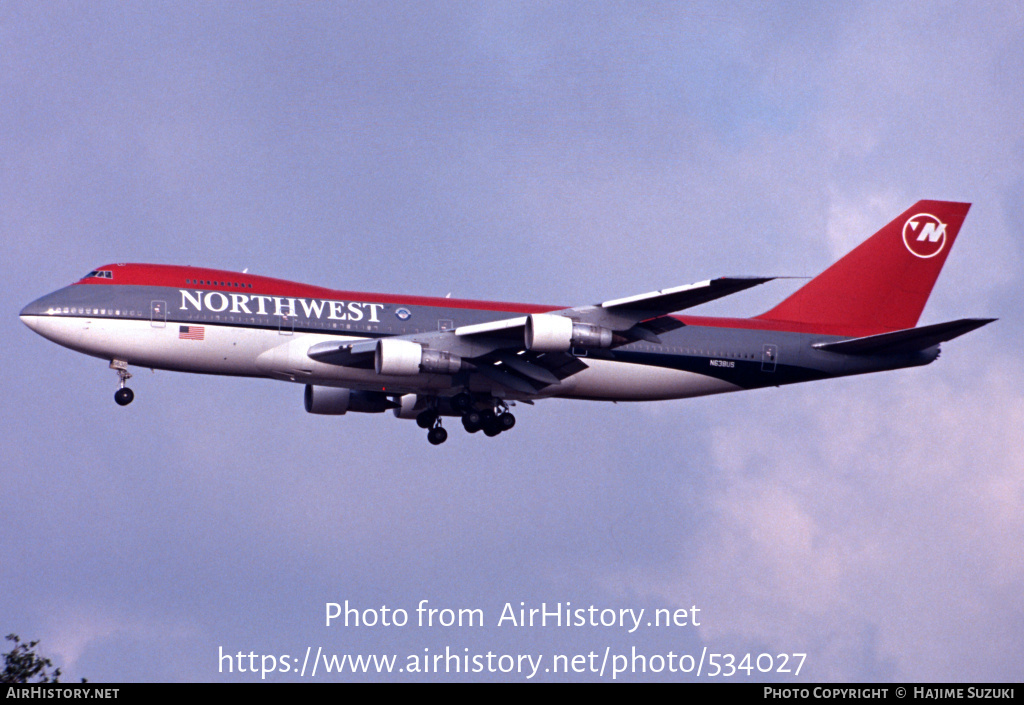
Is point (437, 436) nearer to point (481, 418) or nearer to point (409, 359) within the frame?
point (481, 418)

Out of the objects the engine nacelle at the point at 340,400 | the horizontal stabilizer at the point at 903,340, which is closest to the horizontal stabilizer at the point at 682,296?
the horizontal stabilizer at the point at 903,340

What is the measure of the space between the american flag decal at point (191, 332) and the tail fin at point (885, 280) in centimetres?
2172

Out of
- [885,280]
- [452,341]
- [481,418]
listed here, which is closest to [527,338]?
[452,341]

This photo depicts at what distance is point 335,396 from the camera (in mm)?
54250

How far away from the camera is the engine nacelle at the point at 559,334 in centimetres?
4731

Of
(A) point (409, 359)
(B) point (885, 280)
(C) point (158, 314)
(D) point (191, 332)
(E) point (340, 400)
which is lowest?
(E) point (340, 400)

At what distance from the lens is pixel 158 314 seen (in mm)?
48312

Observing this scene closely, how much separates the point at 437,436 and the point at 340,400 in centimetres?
401

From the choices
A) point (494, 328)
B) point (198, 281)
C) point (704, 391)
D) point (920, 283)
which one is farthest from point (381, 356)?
point (920, 283)

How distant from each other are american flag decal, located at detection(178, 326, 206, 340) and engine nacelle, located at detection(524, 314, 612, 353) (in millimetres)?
10854

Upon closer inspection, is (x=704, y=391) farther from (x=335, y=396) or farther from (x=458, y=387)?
(x=335, y=396)

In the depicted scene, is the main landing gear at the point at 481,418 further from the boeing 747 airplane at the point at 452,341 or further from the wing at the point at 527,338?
the wing at the point at 527,338

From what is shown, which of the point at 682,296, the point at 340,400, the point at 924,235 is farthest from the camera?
the point at 924,235

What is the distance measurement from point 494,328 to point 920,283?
1946cm
